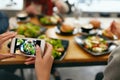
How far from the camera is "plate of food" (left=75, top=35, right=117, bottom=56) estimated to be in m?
1.38

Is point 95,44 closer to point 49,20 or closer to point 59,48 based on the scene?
point 59,48

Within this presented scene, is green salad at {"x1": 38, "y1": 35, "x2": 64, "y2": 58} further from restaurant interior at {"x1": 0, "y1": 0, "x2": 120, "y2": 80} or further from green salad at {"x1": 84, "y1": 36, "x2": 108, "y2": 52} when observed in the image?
green salad at {"x1": 84, "y1": 36, "x2": 108, "y2": 52}

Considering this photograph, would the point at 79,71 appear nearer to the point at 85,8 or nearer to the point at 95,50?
the point at 85,8

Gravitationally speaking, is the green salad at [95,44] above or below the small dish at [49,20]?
below

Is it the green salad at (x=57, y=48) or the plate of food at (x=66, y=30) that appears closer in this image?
the green salad at (x=57, y=48)

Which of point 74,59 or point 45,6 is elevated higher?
point 45,6

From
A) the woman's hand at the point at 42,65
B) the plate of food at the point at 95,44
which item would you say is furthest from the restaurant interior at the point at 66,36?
the woman's hand at the point at 42,65

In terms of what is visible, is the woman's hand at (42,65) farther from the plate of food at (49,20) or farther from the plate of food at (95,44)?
the plate of food at (49,20)

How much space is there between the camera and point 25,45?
122 centimetres

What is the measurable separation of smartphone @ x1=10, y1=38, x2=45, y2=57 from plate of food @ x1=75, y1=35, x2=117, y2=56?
0.36m

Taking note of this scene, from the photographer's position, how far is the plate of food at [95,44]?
1.38 metres

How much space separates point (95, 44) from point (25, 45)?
48cm

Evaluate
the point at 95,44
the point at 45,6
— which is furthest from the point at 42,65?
the point at 45,6

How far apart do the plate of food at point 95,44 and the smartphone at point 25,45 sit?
355mm
